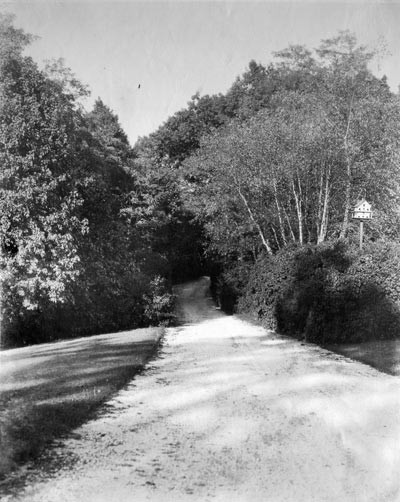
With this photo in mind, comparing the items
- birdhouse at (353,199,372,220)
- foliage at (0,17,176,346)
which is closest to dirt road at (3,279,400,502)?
birdhouse at (353,199,372,220)

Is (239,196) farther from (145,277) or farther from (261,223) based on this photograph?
(145,277)

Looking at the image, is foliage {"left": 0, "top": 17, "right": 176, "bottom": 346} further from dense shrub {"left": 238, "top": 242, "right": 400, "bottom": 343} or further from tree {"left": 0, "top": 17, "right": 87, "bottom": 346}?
dense shrub {"left": 238, "top": 242, "right": 400, "bottom": 343}

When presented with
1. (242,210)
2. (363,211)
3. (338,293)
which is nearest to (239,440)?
(338,293)

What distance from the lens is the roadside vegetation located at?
44.8 feet

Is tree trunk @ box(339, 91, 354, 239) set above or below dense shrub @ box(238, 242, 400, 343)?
above

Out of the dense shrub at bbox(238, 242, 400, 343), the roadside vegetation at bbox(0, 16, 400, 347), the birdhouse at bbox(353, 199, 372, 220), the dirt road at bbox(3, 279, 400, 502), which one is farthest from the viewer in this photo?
the roadside vegetation at bbox(0, 16, 400, 347)

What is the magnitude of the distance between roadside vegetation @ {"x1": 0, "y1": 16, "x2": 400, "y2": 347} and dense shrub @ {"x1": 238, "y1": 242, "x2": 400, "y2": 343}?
1.5 inches

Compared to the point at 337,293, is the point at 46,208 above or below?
above

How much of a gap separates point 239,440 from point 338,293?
812cm

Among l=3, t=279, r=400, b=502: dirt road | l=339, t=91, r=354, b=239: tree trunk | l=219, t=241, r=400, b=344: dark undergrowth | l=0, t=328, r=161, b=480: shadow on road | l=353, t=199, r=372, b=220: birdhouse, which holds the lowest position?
l=3, t=279, r=400, b=502: dirt road

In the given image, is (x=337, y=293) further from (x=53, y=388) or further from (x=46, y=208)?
(x=46, y=208)

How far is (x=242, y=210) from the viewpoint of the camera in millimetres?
23609

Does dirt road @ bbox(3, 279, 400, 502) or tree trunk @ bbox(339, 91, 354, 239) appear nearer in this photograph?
dirt road @ bbox(3, 279, 400, 502)

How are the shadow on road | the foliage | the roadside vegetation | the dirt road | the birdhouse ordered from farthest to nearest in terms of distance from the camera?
the foliage < the roadside vegetation < the birdhouse < the shadow on road < the dirt road
